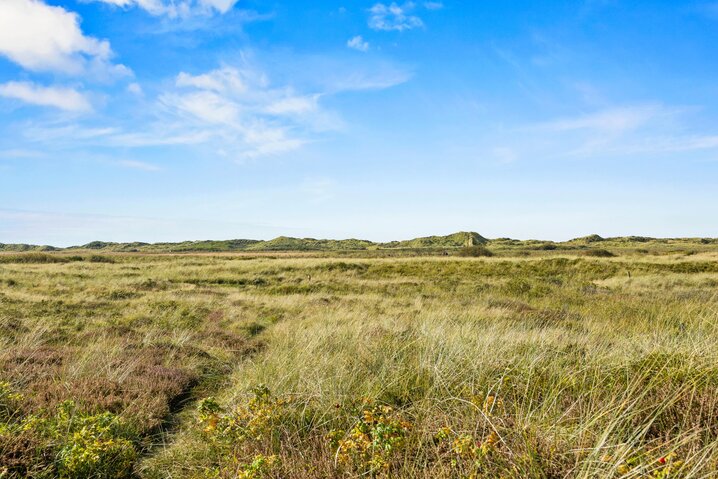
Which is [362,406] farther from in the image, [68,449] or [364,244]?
[364,244]

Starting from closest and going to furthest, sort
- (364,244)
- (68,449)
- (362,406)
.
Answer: (68,449) < (362,406) < (364,244)

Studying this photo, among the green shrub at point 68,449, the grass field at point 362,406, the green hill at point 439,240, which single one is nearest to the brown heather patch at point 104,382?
the grass field at point 362,406

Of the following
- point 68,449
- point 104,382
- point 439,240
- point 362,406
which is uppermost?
point 439,240

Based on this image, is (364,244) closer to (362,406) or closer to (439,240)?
(439,240)

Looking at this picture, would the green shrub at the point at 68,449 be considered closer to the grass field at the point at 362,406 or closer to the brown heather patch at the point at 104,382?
the grass field at the point at 362,406

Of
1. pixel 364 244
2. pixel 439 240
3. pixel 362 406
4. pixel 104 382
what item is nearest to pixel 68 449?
pixel 362 406

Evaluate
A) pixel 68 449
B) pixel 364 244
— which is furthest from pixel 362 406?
pixel 364 244

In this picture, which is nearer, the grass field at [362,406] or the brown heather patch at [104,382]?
the grass field at [362,406]

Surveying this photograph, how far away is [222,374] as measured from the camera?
8688 millimetres

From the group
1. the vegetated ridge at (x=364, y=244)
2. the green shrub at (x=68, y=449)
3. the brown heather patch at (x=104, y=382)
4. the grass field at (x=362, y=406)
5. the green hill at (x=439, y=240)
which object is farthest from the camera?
the green hill at (x=439, y=240)

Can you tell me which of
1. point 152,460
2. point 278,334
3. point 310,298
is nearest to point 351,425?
point 152,460

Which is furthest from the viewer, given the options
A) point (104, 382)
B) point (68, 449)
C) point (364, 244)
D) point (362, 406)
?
point (364, 244)

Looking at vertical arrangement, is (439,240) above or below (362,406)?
above

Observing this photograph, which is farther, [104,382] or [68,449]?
[104,382]
